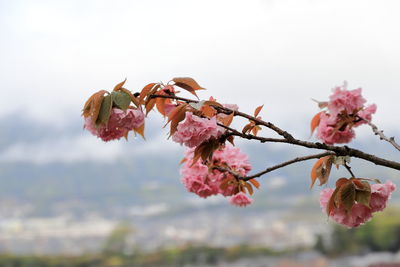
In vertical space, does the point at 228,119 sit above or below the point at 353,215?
above

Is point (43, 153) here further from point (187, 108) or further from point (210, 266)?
point (187, 108)

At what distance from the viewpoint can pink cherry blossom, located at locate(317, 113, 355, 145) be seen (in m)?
0.99

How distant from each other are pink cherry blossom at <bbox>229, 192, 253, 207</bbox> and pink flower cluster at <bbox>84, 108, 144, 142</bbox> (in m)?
0.53

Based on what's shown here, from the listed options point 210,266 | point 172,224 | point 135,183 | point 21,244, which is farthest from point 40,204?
point 210,266

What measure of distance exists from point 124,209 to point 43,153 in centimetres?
5981

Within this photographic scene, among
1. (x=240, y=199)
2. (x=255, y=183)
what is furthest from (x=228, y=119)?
(x=240, y=199)

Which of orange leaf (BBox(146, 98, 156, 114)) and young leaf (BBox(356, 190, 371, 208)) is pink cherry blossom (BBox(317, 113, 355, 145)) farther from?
orange leaf (BBox(146, 98, 156, 114))

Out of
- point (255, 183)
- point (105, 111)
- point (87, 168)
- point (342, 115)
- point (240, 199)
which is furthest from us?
point (87, 168)

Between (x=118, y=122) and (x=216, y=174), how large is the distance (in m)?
0.58

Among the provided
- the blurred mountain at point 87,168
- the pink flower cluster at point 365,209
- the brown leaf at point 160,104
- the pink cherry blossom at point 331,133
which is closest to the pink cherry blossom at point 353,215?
the pink flower cluster at point 365,209

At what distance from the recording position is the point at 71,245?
57094 millimetres

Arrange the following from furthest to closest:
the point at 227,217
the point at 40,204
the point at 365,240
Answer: the point at 40,204, the point at 227,217, the point at 365,240

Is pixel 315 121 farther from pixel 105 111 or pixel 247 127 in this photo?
pixel 105 111

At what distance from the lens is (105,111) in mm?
846
